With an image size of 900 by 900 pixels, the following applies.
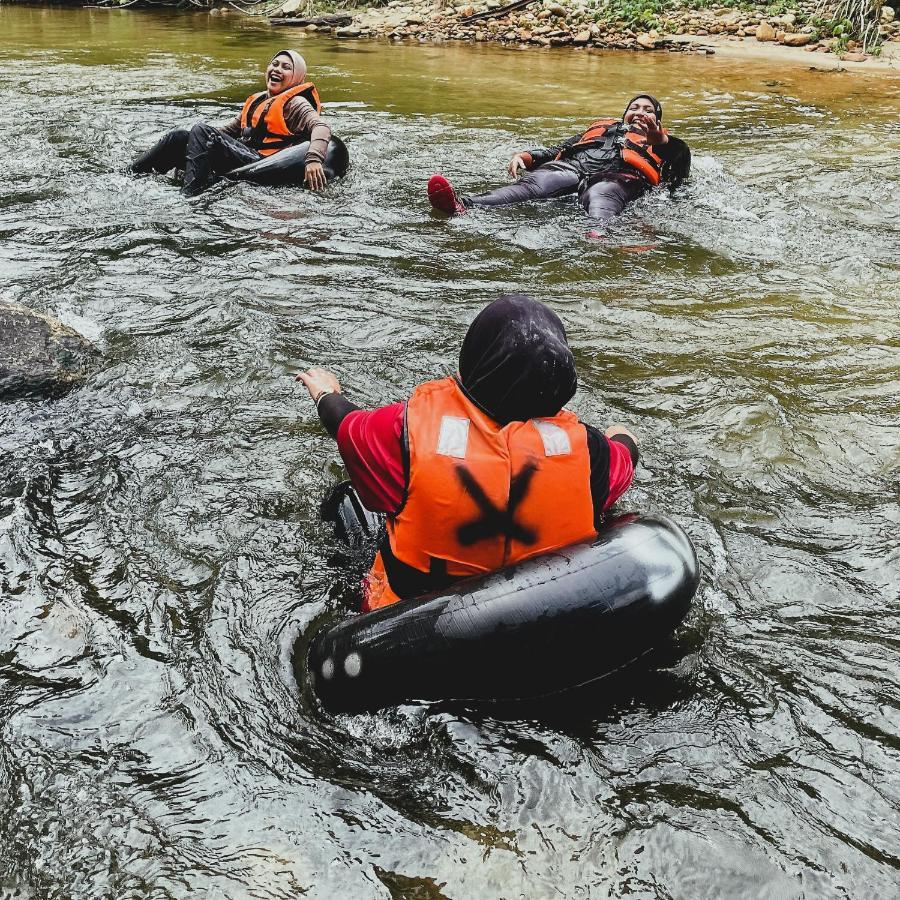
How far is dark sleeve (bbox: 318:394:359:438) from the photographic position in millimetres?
2781

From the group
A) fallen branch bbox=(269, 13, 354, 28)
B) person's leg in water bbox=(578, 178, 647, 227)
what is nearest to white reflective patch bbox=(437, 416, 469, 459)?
person's leg in water bbox=(578, 178, 647, 227)

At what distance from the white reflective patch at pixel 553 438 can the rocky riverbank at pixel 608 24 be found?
51.0ft

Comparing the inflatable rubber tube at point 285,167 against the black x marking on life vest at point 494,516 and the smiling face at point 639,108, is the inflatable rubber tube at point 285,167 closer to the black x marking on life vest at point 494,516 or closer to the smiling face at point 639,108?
the smiling face at point 639,108

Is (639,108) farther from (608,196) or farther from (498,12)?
(498,12)

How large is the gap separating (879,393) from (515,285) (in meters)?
2.41

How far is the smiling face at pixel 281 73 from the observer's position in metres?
7.98

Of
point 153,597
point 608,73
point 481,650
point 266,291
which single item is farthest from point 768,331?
point 608,73

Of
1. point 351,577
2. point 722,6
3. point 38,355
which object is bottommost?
point 351,577

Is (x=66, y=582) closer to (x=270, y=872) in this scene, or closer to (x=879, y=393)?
(x=270, y=872)

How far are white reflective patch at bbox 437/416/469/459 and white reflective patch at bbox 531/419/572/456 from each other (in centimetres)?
21

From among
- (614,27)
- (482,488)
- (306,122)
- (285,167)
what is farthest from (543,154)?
(614,27)

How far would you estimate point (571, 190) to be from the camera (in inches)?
300

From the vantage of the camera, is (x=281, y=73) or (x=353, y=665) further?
(x=281, y=73)

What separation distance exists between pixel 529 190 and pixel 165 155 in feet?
10.9
